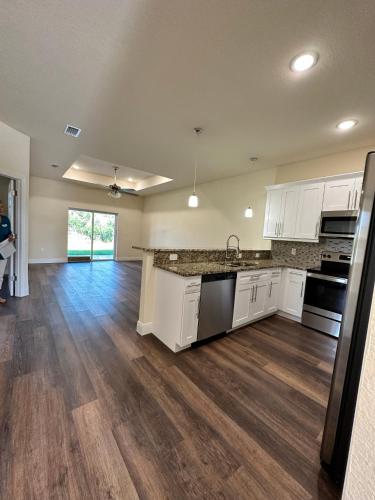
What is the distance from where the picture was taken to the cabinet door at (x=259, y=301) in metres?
3.23

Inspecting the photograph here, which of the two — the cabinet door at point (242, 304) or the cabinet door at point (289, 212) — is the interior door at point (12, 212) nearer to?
the cabinet door at point (242, 304)

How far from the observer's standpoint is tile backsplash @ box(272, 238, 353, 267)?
11.1ft


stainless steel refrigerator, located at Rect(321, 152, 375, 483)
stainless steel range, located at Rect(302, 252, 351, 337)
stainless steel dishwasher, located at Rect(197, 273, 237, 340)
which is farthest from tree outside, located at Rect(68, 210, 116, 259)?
stainless steel refrigerator, located at Rect(321, 152, 375, 483)

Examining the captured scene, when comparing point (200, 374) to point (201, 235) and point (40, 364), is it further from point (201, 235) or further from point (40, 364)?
point (201, 235)

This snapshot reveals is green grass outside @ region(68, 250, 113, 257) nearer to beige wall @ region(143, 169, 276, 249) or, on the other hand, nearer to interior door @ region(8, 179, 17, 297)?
beige wall @ region(143, 169, 276, 249)

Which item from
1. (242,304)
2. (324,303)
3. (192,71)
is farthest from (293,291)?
(192,71)

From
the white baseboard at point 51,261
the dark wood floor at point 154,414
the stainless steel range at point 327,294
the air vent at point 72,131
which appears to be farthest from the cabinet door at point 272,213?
the white baseboard at point 51,261

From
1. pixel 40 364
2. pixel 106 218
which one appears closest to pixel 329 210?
pixel 40 364

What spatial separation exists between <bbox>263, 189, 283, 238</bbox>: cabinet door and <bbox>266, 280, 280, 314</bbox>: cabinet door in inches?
37.6

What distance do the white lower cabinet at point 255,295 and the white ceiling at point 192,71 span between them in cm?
205

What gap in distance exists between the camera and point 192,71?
1883 mm

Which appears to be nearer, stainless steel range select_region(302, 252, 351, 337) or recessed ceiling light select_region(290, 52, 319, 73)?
recessed ceiling light select_region(290, 52, 319, 73)

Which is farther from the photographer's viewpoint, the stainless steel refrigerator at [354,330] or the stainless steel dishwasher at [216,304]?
the stainless steel dishwasher at [216,304]

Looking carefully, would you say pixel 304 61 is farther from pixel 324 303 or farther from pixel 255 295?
pixel 324 303
